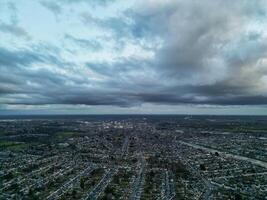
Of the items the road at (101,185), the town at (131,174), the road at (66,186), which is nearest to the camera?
the road at (101,185)

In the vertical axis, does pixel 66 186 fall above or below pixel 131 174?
below

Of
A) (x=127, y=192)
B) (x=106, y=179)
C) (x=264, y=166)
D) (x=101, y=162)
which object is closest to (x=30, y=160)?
(x=101, y=162)

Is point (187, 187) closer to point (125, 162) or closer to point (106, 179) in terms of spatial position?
point (106, 179)

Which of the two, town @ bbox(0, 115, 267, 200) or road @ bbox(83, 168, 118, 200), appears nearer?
road @ bbox(83, 168, 118, 200)

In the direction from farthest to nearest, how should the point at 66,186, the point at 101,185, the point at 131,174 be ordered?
the point at 131,174, the point at 101,185, the point at 66,186

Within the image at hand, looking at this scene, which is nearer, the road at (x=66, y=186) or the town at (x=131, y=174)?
the road at (x=66, y=186)

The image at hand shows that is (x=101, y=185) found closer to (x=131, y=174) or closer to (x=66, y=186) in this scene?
(x=66, y=186)

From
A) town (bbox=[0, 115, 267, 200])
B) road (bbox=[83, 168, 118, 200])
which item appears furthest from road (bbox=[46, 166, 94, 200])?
road (bbox=[83, 168, 118, 200])

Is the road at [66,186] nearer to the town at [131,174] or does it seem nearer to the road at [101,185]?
the town at [131,174]

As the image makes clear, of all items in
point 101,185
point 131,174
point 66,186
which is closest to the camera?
point 66,186

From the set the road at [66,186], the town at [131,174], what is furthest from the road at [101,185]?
the road at [66,186]

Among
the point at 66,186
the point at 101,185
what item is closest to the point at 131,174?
the point at 101,185

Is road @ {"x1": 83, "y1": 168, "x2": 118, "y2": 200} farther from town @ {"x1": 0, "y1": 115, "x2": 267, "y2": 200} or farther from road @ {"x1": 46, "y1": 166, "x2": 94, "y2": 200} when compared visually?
road @ {"x1": 46, "y1": 166, "x2": 94, "y2": 200}
